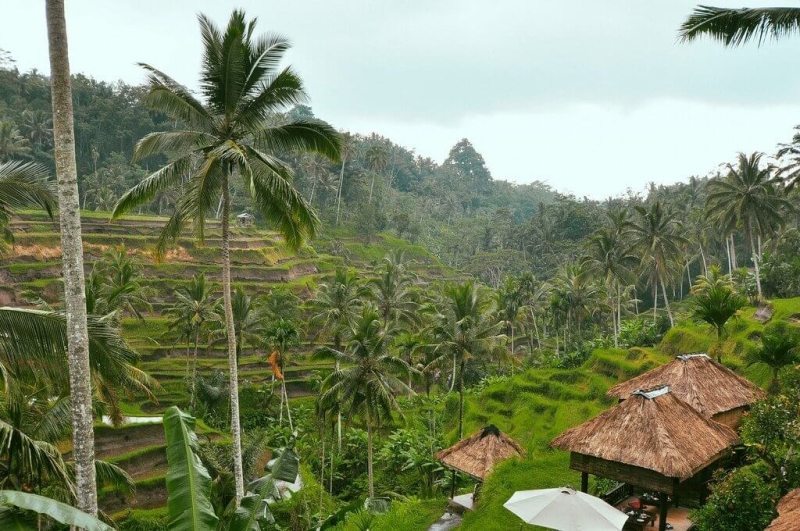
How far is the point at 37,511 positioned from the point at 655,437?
40.8 feet

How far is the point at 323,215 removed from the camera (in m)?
81.3

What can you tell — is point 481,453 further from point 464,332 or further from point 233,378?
point 233,378

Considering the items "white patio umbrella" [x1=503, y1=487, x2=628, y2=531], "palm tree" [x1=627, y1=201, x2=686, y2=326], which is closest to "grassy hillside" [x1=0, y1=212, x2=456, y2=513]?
"white patio umbrella" [x1=503, y1=487, x2=628, y2=531]

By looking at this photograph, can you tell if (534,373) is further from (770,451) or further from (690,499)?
(770,451)

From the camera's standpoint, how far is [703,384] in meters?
16.8

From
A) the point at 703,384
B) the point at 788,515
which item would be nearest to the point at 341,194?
the point at 703,384

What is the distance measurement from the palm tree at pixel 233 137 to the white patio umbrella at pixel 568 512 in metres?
6.46

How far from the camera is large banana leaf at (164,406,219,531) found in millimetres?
6203

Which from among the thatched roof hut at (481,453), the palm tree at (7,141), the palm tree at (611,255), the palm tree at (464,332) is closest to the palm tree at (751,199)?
the palm tree at (611,255)

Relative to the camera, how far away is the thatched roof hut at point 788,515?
8.81 metres

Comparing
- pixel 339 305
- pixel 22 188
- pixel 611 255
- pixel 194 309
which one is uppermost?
pixel 22 188

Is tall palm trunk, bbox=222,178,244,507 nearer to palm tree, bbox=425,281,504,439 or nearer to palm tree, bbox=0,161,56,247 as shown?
palm tree, bbox=0,161,56,247

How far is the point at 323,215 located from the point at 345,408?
60647mm

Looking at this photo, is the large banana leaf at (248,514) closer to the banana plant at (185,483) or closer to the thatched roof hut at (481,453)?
the banana plant at (185,483)
